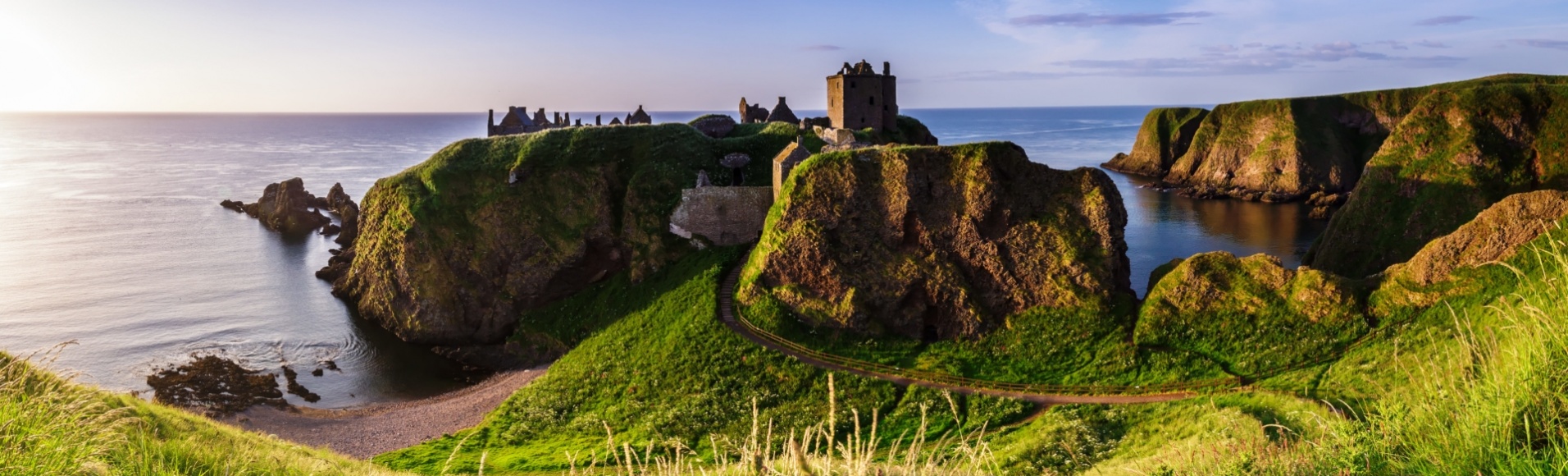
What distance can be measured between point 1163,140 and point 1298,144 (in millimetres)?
34809

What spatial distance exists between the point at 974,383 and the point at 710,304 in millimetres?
12346

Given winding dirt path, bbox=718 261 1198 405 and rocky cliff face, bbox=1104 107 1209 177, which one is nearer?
winding dirt path, bbox=718 261 1198 405

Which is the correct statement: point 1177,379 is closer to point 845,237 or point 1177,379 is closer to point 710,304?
point 845,237

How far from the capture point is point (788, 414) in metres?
29.4

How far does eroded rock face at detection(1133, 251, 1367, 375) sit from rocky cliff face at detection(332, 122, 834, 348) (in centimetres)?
2312

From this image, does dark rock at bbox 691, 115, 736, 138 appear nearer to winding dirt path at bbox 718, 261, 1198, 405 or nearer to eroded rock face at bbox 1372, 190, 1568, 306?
winding dirt path at bbox 718, 261, 1198, 405

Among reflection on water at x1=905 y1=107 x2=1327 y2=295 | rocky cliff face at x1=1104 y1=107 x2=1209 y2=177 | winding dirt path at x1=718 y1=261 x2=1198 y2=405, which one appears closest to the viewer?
winding dirt path at x1=718 y1=261 x2=1198 y2=405

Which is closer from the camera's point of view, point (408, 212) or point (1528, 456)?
point (1528, 456)

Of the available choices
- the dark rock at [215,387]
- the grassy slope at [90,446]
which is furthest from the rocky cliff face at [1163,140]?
the grassy slope at [90,446]

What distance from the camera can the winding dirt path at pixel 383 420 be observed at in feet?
108

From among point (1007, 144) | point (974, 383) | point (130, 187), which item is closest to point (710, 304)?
point (974, 383)

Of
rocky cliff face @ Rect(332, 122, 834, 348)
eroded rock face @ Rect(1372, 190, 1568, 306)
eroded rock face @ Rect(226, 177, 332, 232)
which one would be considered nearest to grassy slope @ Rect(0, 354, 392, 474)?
rocky cliff face @ Rect(332, 122, 834, 348)

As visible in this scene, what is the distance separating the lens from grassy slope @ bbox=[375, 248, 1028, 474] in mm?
28672

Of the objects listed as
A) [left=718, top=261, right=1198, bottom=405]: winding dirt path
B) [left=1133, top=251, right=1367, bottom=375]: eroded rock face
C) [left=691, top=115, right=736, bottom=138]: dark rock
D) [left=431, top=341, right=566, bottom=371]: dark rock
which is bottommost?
[left=431, top=341, right=566, bottom=371]: dark rock
